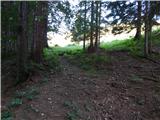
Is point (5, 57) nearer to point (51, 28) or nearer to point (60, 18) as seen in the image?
point (51, 28)

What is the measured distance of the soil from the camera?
8.93 m

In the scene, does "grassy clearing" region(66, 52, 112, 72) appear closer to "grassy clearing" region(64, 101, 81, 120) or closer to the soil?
the soil

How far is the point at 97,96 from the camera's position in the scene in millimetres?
10141

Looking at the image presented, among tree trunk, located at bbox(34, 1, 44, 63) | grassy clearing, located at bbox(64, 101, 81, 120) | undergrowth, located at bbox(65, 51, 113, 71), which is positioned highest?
tree trunk, located at bbox(34, 1, 44, 63)

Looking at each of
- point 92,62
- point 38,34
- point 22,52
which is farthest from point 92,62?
point 22,52

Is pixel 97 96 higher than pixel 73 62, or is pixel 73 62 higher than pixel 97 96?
pixel 73 62

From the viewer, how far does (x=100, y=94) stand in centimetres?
1030

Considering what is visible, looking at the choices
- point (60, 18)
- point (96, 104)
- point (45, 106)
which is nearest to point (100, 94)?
point (96, 104)

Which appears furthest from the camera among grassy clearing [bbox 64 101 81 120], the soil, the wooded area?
the wooded area

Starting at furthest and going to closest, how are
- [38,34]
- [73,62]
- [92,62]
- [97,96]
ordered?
1. [73,62]
2. [92,62]
3. [38,34]
4. [97,96]

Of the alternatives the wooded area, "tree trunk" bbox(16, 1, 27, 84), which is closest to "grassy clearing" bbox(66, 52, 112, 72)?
the wooded area

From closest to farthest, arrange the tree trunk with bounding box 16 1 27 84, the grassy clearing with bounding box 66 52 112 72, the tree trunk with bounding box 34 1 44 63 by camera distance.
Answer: the tree trunk with bounding box 16 1 27 84
the tree trunk with bounding box 34 1 44 63
the grassy clearing with bounding box 66 52 112 72

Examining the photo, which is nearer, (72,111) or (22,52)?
(72,111)

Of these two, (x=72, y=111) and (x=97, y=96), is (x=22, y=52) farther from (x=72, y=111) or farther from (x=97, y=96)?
(x=72, y=111)
